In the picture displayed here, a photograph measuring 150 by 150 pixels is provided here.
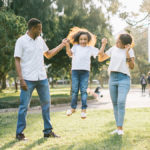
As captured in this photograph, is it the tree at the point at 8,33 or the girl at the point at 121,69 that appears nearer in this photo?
the girl at the point at 121,69

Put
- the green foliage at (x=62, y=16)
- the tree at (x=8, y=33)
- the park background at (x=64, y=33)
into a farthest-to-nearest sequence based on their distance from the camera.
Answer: the green foliage at (x=62, y=16) → the tree at (x=8, y=33) → the park background at (x=64, y=33)

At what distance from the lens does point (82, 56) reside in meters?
5.41

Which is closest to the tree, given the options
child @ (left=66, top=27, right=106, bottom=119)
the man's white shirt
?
child @ (left=66, top=27, right=106, bottom=119)

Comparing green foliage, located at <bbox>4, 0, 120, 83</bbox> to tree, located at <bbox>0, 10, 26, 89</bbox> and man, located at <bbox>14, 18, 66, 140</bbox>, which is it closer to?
tree, located at <bbox>0, 10, 26, 89</bbox>

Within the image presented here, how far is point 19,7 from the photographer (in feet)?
57.0

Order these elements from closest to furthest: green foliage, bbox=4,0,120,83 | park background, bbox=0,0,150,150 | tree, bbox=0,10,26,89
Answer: park background, bbox=0,0,150,150 < tree, bbox=0,10,26,89 < green foliage, bbox=4,0,120,83

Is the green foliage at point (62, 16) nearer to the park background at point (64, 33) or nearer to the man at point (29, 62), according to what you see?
the park background at point (64, 33)

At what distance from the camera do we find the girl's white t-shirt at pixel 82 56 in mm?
5388

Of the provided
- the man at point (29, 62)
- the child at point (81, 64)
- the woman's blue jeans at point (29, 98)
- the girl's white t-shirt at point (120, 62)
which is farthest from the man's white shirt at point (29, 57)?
the girl's white t-shirt at point (120, 62)

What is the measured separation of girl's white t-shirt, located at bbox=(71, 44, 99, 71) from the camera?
5.39 meters

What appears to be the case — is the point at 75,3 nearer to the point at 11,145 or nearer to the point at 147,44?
the point at 11,145

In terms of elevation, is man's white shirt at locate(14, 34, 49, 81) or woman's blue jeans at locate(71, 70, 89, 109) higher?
man's white shirt at locate(14, 34, 49, 81)

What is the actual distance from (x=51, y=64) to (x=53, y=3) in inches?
307

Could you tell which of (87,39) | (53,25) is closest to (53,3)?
(53,25)
